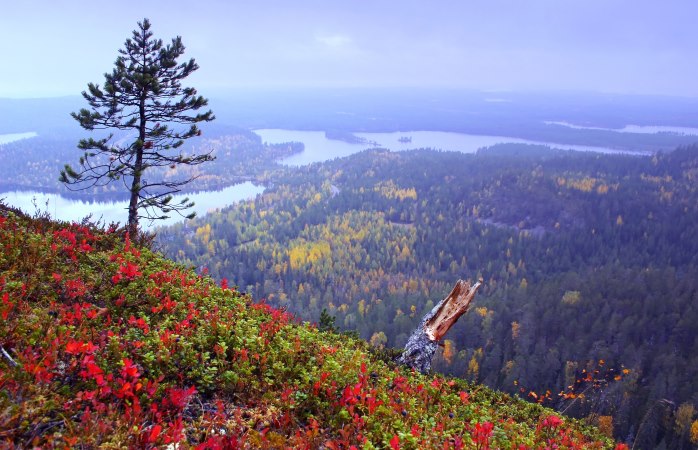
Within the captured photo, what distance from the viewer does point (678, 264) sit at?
152625 millimetres

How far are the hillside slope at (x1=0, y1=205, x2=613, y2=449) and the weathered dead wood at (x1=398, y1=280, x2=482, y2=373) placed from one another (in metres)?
3.24

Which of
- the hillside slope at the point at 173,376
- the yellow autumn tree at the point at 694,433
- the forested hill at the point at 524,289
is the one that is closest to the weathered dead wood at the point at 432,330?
the hillside slope at the point at 173,376

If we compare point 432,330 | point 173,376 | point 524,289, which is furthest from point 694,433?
point 173,376

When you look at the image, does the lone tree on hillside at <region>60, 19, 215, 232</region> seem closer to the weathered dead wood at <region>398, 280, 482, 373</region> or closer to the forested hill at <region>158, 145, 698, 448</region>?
the forested hill at <region>158, 145, 698, 448</region>

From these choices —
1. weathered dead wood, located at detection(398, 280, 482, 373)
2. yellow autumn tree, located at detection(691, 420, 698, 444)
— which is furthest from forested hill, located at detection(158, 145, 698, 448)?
weathered dead wood, located at detection(398, 280, 482, 373)

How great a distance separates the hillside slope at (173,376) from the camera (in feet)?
18.9

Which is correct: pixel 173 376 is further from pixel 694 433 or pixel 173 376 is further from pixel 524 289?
pixel 524 289

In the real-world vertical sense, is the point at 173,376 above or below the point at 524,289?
above

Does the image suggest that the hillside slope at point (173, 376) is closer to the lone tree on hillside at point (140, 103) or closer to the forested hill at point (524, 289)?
the lone tree on hillside at point (140, 103)

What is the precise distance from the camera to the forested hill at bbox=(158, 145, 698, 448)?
72.1 m

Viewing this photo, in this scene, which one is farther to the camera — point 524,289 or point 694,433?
point 524,289

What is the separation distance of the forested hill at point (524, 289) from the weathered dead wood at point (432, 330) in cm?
1226

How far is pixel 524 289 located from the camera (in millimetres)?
115375

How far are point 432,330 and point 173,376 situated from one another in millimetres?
10240
